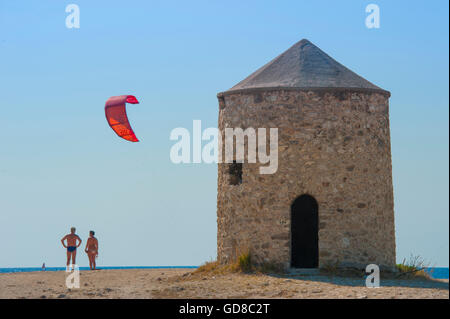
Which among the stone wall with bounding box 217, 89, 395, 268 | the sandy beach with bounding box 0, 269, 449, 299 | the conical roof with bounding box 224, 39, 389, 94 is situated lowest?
the sandy beach with bounding box 0, 269, 449, 299

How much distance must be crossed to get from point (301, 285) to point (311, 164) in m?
3.14

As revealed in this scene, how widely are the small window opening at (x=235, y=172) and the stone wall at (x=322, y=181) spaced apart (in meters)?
0.32

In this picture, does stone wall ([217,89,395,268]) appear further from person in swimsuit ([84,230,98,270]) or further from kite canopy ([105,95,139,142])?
person in swimsuit ([84,230,98,270])

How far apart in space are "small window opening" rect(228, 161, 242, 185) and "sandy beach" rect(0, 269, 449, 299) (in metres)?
2.36

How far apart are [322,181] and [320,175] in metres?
0.15

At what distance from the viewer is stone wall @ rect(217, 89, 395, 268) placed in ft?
51.6

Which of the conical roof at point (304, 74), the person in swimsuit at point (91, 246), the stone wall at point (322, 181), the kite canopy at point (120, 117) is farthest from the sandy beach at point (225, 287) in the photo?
the conical roof at point (304, 74)

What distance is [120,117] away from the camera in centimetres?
1641

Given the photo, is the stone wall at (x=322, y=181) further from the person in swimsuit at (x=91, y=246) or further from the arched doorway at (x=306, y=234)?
the person in swimsuit at (x=91, y=246)

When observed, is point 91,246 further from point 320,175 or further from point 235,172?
point 320,175

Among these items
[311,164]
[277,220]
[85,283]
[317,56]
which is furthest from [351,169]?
[85,283]

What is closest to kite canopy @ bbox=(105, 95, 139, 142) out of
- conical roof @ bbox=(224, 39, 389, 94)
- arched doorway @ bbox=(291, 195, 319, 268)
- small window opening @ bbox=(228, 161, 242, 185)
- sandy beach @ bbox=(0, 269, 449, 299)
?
small window opening @ bbox=(228, 161, 242, 185)

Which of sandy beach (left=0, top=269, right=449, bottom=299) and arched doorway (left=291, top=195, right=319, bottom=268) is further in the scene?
arched doorway (left=291, top=195, right=319, bottom=268)

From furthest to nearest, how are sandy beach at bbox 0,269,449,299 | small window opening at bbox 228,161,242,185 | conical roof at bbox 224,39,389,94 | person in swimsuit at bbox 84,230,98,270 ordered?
person in swimsuit at bbox 84,230,98,270
small window opening at bbox 228,161,242,185
conical roof at bbox 224,39,389,94
sandy beach at bbox 0,269,449,299
